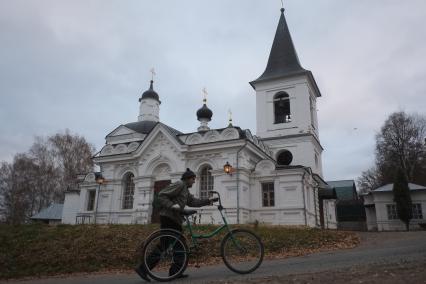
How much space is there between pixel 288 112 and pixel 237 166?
35.6ft

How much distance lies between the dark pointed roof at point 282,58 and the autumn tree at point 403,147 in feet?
48.6

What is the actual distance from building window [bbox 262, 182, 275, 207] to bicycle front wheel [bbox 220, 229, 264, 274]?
49.2 feet

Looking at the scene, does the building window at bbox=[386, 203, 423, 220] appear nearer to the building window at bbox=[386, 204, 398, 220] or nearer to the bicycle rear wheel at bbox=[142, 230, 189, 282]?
the building window at bbox=[386, 204, 398, 220]

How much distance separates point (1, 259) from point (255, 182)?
13582 mm

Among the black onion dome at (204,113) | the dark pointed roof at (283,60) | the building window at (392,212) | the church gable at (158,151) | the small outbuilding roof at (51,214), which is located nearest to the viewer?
the church gable at (158,151)

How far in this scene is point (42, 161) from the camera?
40.2 m

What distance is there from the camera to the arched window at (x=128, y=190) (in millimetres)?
23822

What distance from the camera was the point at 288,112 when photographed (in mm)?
29188

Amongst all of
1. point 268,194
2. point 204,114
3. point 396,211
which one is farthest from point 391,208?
point 204,114

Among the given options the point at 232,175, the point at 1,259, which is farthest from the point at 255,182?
the point at 1,259

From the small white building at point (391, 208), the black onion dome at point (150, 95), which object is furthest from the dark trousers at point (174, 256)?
the black onion dome at point (150, 95)

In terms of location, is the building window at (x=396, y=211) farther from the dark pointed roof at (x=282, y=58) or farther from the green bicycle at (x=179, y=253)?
the green bicycle at (x=179, y=253)

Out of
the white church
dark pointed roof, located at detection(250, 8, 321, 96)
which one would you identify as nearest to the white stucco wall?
the white church

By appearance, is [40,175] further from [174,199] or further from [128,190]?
[174,199]
